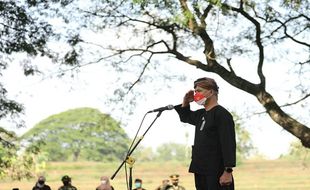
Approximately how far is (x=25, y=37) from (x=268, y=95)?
5.52 m

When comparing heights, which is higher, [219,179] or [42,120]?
[42,120]

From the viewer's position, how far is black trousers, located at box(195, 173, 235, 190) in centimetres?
498

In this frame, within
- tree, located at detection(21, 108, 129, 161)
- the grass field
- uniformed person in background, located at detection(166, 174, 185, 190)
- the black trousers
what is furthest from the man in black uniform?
tree, located at detection(21, 108, 129, 161)

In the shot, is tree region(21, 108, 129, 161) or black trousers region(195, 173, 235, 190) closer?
black trousers region(195, 173, 235, 190)

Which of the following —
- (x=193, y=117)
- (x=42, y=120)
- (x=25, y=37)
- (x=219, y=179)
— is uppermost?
(x=42, y=120)

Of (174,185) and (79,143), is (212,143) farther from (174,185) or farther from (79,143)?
(79,143)

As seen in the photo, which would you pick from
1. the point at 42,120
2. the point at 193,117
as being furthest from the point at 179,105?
the point at 42,120

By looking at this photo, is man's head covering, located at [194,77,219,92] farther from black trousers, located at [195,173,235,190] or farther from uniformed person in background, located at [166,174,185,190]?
uniformed person in background, located at [166,174,185,190]

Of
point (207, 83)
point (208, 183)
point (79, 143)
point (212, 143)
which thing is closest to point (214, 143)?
point (212, 143)

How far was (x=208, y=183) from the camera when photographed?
505cm

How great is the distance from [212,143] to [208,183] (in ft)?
1.04

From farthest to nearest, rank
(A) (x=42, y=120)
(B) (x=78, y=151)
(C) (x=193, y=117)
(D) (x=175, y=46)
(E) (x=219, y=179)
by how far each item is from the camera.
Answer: (A) (x=42, y=120) < (B) (x=78, y=151) < (D) (x=175, y=46) < (C) (x=193, y=117) < (E) (x=219, y=179)

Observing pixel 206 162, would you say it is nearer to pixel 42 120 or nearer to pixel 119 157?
pixel 119 157

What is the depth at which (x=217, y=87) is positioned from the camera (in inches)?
201
